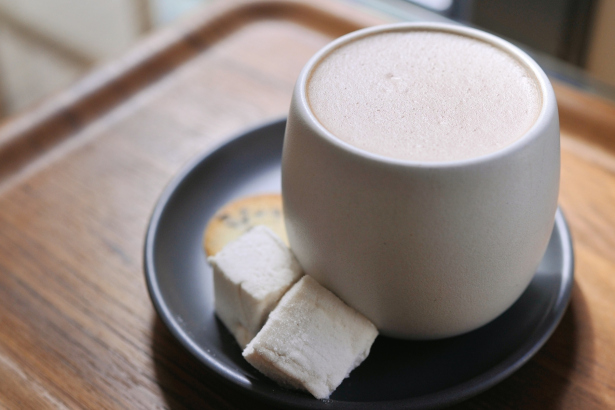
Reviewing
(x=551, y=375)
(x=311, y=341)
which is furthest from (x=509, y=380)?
(x=311, y=341)

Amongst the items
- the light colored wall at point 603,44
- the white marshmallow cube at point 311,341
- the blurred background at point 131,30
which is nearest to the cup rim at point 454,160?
the white marshmallow cube at point 311,341

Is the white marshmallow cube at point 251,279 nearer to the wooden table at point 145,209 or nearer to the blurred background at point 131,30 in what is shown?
the wooden table at point 145,209

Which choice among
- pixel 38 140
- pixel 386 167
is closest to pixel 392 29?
pixel 386 167

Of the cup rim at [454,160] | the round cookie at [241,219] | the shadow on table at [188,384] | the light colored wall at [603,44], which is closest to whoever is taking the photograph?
the cup rim at [454,160]

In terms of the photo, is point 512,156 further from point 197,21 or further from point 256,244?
point 197,21

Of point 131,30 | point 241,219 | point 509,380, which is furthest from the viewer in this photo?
point 131,30

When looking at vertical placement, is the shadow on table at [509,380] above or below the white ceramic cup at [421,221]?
below

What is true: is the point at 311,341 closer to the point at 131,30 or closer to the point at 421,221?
the point at 421,221
